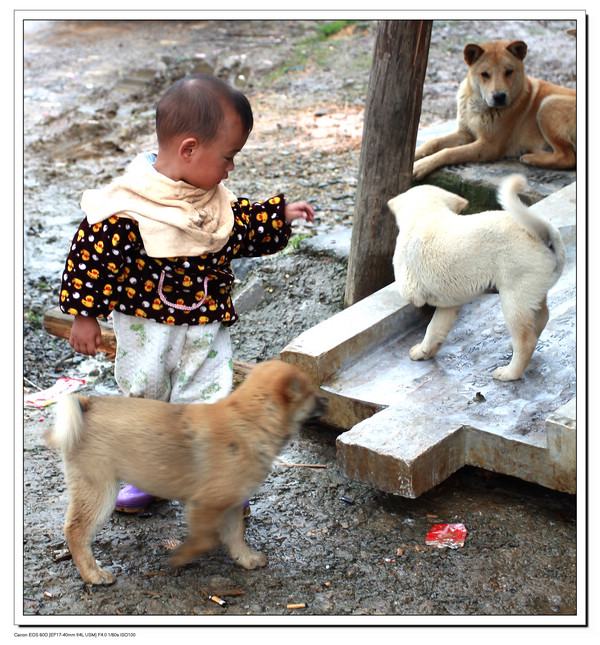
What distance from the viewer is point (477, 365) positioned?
438 centimetres

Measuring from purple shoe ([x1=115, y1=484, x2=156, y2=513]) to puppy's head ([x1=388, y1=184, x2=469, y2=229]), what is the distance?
6.84 feet

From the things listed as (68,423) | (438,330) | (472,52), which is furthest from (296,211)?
(472,52)

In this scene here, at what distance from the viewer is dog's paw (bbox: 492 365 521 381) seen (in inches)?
162

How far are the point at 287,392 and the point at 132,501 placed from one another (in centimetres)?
122

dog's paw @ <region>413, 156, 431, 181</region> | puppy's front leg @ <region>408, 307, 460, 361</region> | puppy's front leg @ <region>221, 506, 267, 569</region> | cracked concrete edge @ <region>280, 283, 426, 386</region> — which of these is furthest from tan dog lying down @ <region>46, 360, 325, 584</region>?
dog's paw @ <region>413, 156, 431, 181</region>

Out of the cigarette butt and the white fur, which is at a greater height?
the white fur

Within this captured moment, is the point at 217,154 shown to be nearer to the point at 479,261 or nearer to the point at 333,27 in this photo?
the point at 479,261

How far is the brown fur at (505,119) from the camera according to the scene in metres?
6.29

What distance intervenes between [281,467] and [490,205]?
2882 millimetres

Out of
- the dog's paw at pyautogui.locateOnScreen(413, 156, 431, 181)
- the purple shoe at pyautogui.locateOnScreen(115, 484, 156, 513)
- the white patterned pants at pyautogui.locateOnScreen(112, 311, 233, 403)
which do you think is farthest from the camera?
the dog's paw at pyautogui.locateOnScreen(413, 156, 431, 181)

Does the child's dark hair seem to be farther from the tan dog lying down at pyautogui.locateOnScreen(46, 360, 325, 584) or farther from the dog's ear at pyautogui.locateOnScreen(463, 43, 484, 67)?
the dog's ear at pyautogui.locateOnScreen(463, 43, 484, 67)

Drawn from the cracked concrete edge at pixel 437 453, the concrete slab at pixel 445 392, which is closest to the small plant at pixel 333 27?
the concrete slab at pixel 445 392

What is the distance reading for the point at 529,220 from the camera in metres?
3.83

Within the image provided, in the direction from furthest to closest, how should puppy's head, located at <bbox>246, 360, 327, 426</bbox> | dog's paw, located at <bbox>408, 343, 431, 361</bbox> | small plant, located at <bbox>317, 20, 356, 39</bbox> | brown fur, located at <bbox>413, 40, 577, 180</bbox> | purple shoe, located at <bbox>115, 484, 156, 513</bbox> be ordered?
small plant, located at <bbox>317, 20, 356, 39</bbox> < brown fur, located at <bbox>413, 40, 577, 180</bbox> < dog's paw, located at <bbox>408, 343, 431, 361</bbox> < purple shoe, located at <bbox>115, 484, 156, 513</bbox> < puppy's head, located at <bbox>246, 360, 327, 426</bbox>
